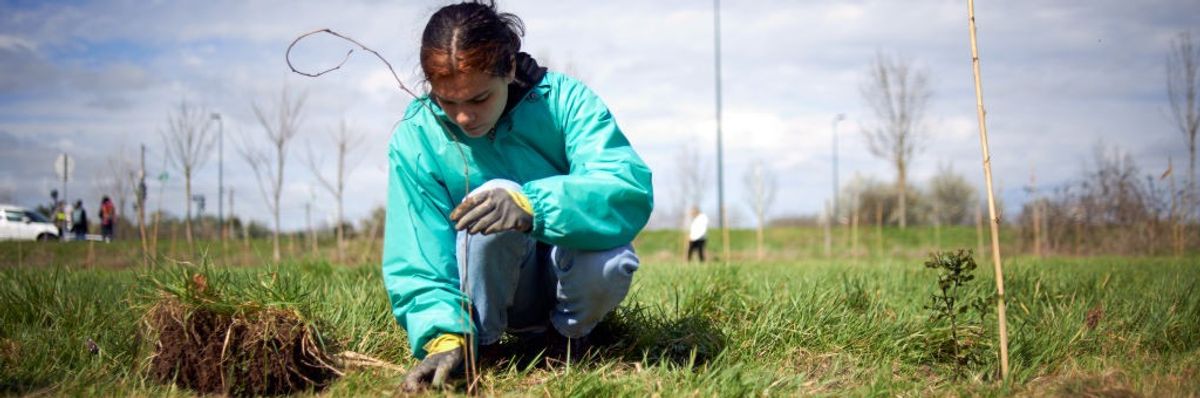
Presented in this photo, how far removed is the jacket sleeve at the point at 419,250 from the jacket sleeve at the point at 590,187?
0.46 metres

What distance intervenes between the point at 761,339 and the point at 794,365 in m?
0.20

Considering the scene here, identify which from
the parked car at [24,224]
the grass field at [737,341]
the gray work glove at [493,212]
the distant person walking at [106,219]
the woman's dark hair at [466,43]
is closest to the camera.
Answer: the gray work glove at [493,212]

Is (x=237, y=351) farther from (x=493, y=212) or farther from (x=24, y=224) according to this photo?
(x=24, y=224)

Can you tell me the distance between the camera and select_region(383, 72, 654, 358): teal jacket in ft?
8.44

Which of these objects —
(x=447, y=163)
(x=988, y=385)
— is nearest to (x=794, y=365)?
(x=988, y=385)

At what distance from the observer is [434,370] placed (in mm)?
2580

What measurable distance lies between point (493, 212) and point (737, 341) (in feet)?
4.51

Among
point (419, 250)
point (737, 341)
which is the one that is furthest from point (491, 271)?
point (737, 341)

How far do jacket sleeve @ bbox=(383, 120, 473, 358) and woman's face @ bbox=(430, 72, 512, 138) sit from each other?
0.91ft

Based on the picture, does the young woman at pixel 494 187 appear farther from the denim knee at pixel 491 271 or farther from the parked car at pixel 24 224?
the parked car at pixel 24 224

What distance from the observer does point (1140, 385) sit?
8.59 feet

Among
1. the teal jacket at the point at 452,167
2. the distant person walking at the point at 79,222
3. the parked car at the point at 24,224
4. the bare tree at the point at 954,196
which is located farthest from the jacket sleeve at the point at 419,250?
the bare tree at the point at 954,196

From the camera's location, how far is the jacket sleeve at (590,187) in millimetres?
2293

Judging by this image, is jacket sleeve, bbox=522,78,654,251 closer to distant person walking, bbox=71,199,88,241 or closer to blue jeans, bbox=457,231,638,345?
blue jeans, bbox=457,231,638,345
